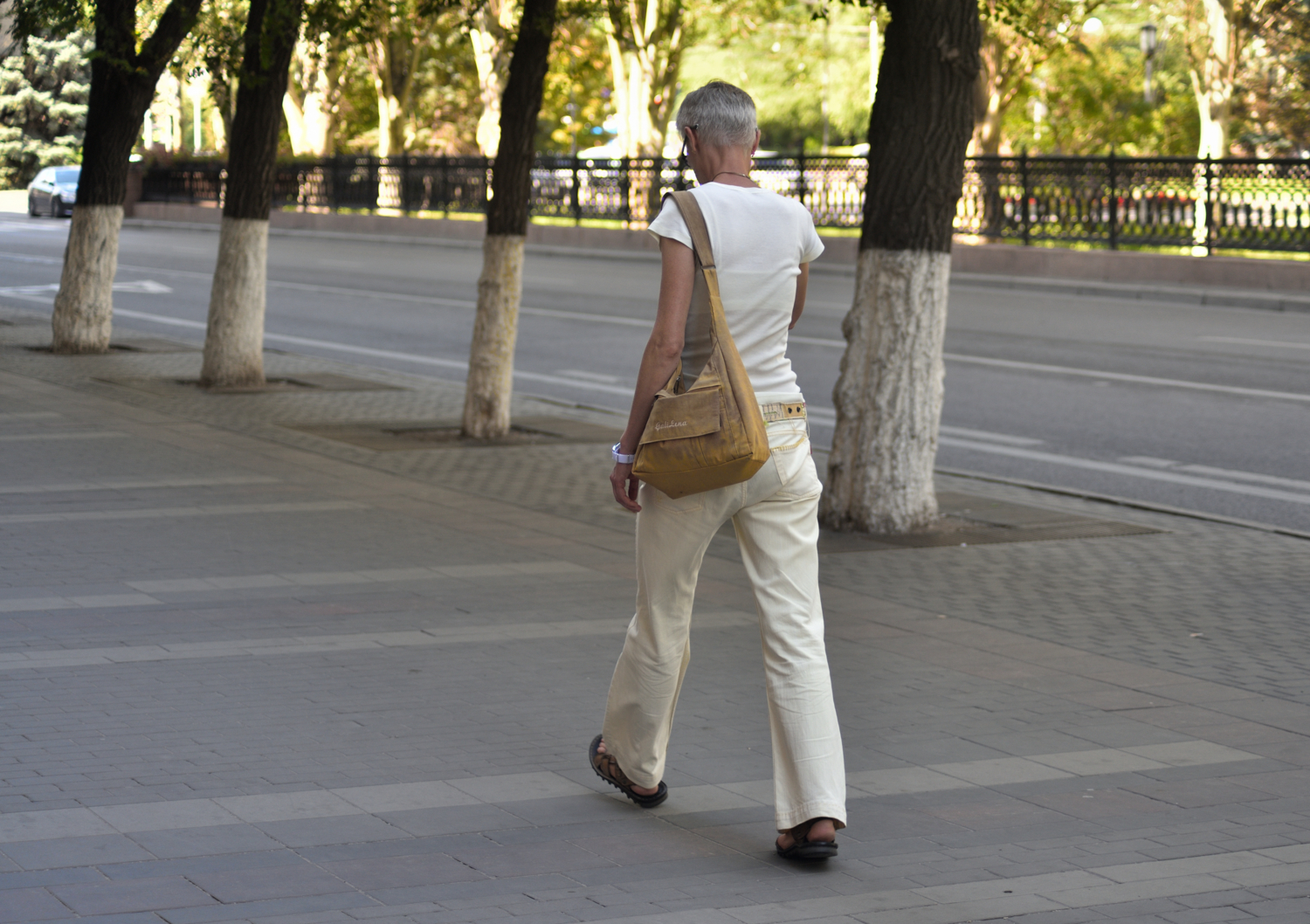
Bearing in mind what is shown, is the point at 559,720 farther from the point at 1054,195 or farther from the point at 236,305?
the point at 1054,195

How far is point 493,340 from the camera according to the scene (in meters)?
11.6

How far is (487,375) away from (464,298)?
11.8m

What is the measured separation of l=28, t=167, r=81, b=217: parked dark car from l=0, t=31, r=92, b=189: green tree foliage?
55.3 ft

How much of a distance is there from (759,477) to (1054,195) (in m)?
23.3

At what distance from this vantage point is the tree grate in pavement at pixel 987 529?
8.54 m

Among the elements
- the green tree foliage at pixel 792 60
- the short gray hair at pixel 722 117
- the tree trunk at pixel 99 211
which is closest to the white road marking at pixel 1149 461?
the short gray hair at pixel 722 117

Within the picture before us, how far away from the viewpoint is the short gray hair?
13.8 ft

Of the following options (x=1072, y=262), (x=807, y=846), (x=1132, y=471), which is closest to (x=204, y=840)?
(x=807, y=846)

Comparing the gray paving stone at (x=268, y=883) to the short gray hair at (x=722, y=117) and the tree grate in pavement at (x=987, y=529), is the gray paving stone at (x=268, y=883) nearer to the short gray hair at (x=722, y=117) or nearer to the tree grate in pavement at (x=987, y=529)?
the short gray hair at (x=722, y=117)

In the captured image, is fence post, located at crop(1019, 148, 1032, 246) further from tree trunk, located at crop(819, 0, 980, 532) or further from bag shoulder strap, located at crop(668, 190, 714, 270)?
bag shoulder strap, located at crop(668, 190, 714, 270)

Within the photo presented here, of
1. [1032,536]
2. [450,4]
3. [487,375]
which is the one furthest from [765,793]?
[450,4]

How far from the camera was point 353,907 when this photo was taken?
151 inches

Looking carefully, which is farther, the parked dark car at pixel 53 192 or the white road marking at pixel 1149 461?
the parked dark car at pixel 53 192

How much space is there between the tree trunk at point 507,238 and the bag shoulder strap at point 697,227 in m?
7.27
